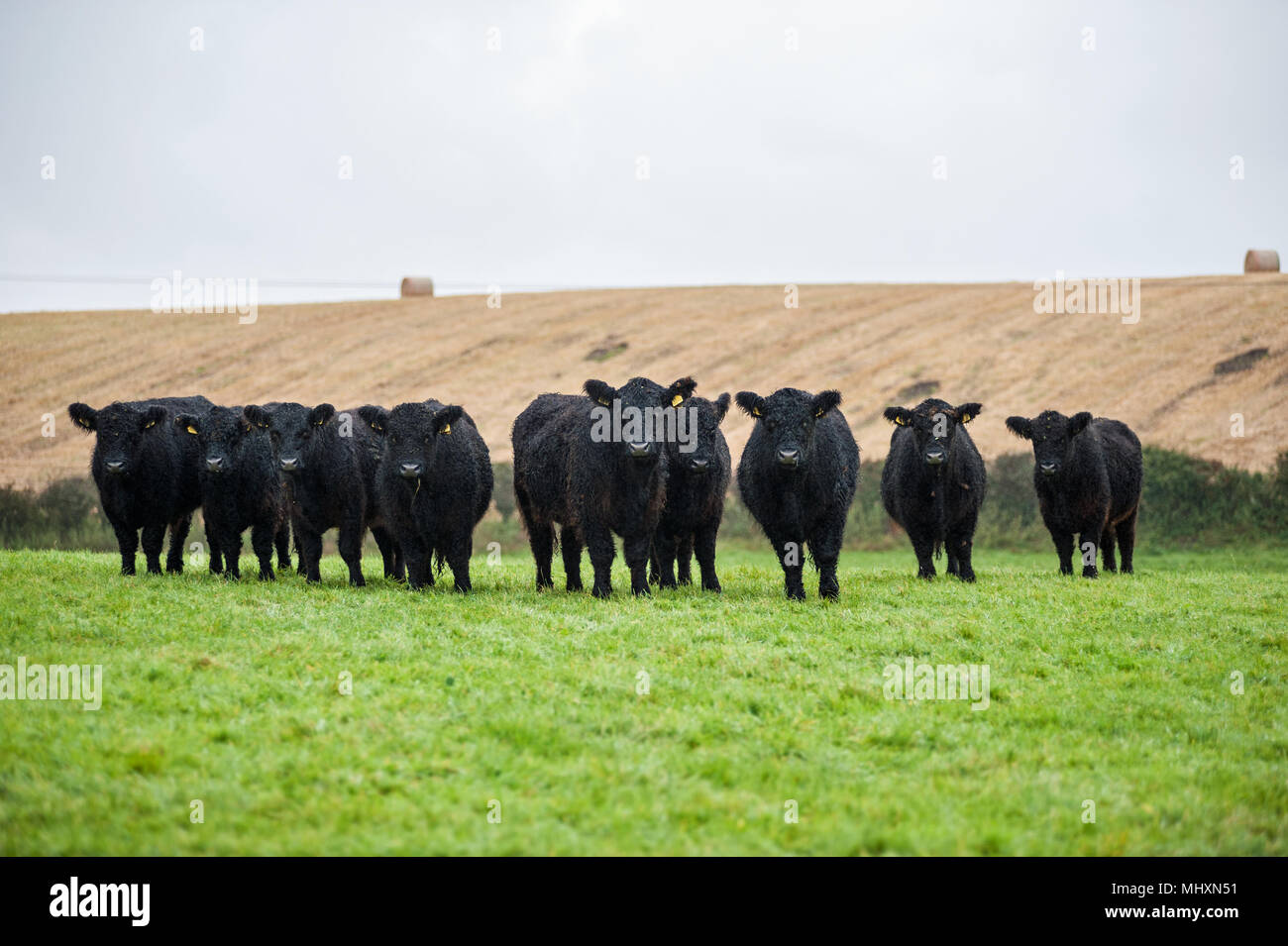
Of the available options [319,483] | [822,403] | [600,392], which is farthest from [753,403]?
[319,483]

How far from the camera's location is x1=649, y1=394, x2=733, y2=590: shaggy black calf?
1422cm

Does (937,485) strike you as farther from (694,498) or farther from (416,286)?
(416,286)

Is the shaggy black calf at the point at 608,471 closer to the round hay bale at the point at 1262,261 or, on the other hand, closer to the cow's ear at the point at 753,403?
the cow's ear at the point at 753,403

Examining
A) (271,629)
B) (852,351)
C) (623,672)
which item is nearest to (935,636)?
(623,672)

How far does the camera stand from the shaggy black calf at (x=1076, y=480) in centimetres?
1725

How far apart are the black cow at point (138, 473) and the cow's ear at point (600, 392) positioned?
5.92m

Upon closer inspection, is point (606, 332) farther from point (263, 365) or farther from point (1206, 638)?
point (1206, 638)

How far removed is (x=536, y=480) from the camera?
14.6 meters

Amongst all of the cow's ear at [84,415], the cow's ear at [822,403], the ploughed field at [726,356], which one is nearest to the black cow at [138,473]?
the cow's ear at [84,415]

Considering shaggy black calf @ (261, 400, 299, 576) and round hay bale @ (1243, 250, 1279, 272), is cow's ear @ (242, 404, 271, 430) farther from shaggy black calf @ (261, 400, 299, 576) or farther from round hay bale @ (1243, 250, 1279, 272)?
round hay bale @ (1243, 250, 1279, 272)

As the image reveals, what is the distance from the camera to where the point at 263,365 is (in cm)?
4697

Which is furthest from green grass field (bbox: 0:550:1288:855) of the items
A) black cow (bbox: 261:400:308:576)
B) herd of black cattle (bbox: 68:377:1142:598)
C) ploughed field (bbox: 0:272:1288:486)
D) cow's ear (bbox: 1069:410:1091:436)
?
ploughed field (bbox: 0:272:1288:486)

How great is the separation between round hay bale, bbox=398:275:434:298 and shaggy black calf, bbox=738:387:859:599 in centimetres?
4937
